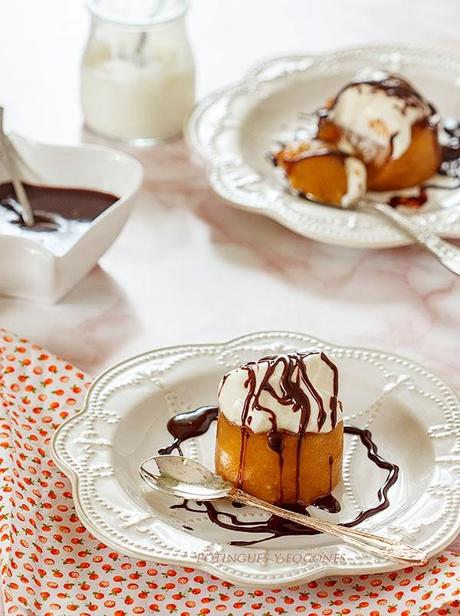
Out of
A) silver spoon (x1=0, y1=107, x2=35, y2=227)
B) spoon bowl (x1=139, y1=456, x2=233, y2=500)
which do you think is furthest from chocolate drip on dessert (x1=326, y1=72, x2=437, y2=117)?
spoon bowl (x1=139, y1=456, x2=233, y2=500)

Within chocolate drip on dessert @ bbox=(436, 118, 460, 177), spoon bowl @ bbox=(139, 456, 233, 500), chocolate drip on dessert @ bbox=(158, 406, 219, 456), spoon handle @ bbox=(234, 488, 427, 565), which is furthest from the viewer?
chocolate drip on dessert @ bbox=(436, 118, 460, 177)

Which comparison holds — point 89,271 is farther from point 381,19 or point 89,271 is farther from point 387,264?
point 381,19

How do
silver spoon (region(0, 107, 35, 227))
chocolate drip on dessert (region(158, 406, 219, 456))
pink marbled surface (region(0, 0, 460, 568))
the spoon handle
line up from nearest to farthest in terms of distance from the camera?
1. the spoon handle
2. chocolate drip on dessert (region(158, 406, 219, 456))
3. pink marbled surface (region(0, 0, 460, 568))
4. silver spoon (region(0, 107, 35, 227))

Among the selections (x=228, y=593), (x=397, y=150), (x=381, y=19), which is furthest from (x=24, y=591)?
(x=381, y=19)

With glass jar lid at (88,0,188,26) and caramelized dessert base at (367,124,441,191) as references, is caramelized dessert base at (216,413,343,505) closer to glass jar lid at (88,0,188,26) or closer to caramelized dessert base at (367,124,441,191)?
caramelized dessert base at (367,124,441,191)

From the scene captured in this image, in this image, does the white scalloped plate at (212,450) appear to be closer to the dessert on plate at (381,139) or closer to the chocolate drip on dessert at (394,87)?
the dessert on plate at (381,139)

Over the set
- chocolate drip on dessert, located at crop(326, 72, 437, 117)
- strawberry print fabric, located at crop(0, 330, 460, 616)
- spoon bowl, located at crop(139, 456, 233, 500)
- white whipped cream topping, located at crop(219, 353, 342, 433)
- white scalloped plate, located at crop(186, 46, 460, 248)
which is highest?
chocolate drip on dessert, located at crop(326, 72, 437, 117)

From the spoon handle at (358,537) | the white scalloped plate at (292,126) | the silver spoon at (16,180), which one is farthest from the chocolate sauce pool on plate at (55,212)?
the spoon handle at (358,537)

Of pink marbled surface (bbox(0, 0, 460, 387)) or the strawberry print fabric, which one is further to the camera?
pink marbled surface (bbox(0, 0, 460, 387))
